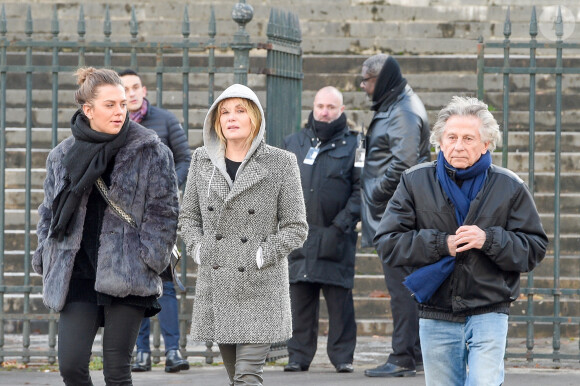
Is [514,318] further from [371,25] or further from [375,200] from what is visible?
[371,25]

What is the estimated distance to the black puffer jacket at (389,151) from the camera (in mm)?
7684

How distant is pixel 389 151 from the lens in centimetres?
780

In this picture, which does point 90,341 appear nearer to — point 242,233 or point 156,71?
point 242,233

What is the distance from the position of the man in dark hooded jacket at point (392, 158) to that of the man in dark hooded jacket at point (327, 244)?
216 mm

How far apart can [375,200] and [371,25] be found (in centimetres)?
634

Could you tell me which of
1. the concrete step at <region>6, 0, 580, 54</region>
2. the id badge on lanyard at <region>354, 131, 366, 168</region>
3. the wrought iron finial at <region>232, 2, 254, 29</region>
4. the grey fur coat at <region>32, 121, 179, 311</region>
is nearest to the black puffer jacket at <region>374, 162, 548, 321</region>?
the grey fur coat at <region>32, 121, 179, 311</region>

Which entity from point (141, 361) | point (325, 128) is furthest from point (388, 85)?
point (141, 361)

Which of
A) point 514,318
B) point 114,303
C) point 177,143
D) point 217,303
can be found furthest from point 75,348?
point 514,318

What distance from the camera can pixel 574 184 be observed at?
35.9 ft

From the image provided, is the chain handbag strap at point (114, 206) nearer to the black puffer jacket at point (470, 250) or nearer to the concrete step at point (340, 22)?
the black puffer jacket at point (470, 250)

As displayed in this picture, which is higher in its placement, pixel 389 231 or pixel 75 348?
pixel 389 231

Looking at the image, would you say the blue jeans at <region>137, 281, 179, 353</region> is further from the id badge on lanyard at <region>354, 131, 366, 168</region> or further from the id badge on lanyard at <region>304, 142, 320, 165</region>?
the id badge on lanyard at <region>354, 131, 366, 168</region>

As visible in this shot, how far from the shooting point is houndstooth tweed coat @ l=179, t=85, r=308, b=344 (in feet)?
19.0

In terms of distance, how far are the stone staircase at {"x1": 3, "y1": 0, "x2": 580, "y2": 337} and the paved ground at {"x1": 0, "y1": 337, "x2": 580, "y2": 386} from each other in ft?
1.73
